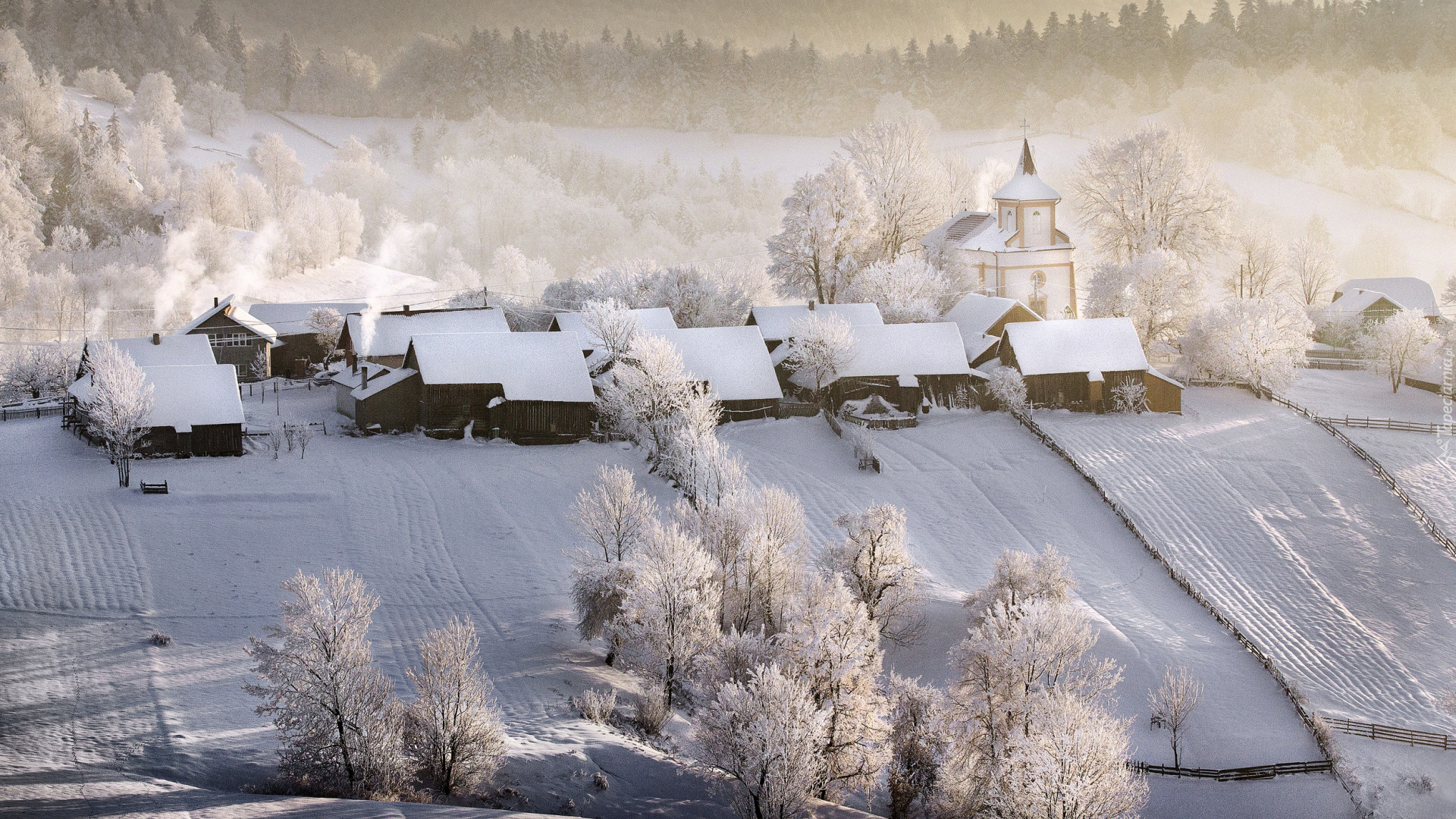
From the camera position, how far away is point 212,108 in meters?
101

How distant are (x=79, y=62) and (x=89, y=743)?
100 meters

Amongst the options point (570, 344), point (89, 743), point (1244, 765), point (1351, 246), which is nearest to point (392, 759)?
point (89, 743)

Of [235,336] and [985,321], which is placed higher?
[235,336]

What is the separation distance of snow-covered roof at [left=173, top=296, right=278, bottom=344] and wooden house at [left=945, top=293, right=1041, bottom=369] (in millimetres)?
30963

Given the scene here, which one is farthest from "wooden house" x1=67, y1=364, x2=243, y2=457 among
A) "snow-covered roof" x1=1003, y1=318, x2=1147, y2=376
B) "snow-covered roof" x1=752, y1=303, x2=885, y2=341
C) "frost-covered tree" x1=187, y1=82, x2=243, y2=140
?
"frost-covered tree" x1=187, y1=82, x2=243, y2=140

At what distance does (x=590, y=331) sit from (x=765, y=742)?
29.0 m

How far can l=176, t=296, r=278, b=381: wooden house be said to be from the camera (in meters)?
53.9

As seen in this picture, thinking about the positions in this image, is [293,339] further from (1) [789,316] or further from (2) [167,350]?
(1) [789,316]

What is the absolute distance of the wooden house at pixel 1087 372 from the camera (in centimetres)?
4650

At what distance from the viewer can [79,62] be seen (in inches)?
4094

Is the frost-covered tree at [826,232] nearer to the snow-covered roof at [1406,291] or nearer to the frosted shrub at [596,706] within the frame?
the snow-covered roof at [1406,291]

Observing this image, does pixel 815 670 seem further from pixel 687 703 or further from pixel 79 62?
pixel 79 62

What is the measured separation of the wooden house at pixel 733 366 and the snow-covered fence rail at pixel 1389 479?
65.5 feet

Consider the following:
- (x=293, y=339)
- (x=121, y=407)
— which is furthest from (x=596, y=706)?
(x=293, y=339)
